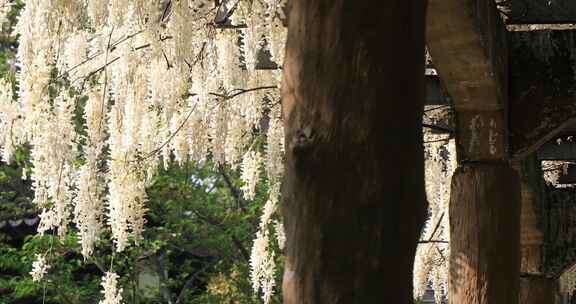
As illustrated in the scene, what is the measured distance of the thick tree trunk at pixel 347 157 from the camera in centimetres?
143

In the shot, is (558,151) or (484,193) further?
(558,151)

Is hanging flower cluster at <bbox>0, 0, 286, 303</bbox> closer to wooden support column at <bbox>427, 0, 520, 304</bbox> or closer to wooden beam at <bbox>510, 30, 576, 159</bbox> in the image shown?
wooden support column at <bbox>427, 0, 520, 304</bbox>

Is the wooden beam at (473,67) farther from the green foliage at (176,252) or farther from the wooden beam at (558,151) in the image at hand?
the green foliage at (176,252)

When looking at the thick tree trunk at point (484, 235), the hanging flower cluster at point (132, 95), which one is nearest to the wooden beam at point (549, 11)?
the thick tree trunk at point (484, 235)

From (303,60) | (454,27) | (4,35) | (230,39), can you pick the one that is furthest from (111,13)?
(4,35)

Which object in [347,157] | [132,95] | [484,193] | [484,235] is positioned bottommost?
[347,157]

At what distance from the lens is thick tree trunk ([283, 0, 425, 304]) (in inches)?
56.2

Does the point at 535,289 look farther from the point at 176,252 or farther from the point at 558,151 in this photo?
the point at 176,252

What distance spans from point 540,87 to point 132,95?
1.88 m

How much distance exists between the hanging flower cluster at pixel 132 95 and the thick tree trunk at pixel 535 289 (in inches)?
68.8

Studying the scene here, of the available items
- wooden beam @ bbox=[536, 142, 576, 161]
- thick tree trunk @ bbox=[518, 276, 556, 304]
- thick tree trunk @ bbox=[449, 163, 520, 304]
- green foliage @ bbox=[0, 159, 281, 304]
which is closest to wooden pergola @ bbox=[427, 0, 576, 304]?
Result: thick tree trunk @ bbox=[449, 163, 520, 304]

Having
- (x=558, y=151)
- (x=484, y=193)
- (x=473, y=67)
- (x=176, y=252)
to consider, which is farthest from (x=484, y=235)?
(x=176, y=252)

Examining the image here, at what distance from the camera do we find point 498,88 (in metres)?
3.83

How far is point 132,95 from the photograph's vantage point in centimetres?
479
